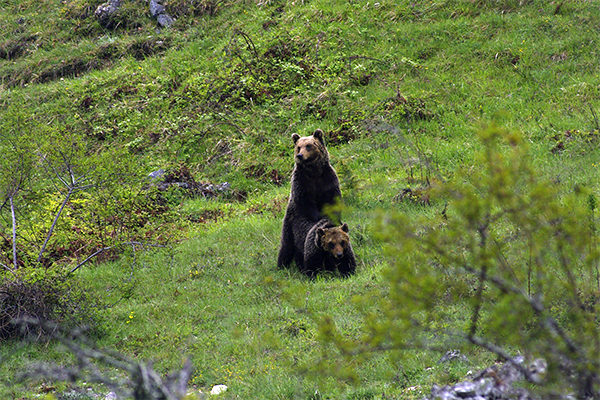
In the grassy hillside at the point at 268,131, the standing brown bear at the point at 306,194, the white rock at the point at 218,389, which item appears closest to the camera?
the white rock at the point at 218,389

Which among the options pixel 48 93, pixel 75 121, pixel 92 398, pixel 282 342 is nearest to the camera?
pixel 92 398

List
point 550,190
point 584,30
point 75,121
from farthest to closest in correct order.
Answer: point 75,121 → point 584,30 → point 550,190

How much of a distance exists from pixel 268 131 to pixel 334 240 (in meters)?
7.10

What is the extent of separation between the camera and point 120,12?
21.5 metres

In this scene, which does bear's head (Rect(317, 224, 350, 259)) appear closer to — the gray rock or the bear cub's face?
the bear cub's face

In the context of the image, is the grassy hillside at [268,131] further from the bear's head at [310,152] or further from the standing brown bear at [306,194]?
the bear's head at [310,152]

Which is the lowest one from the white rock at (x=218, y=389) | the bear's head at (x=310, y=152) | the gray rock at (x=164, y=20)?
the white rock at (x=218, y=389)

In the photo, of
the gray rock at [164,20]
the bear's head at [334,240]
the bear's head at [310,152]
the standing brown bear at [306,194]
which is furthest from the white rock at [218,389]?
the gray rock at [164,20]

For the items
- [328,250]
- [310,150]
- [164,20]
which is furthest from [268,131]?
[164,20]

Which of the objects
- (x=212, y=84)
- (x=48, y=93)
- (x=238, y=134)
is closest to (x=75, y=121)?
(x=48, y=93)

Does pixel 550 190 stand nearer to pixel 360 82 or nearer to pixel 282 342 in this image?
pixel 282 342

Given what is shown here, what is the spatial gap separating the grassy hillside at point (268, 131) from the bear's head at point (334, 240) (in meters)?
0.38

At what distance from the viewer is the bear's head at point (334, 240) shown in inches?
290

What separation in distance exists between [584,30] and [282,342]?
11.7 metres
